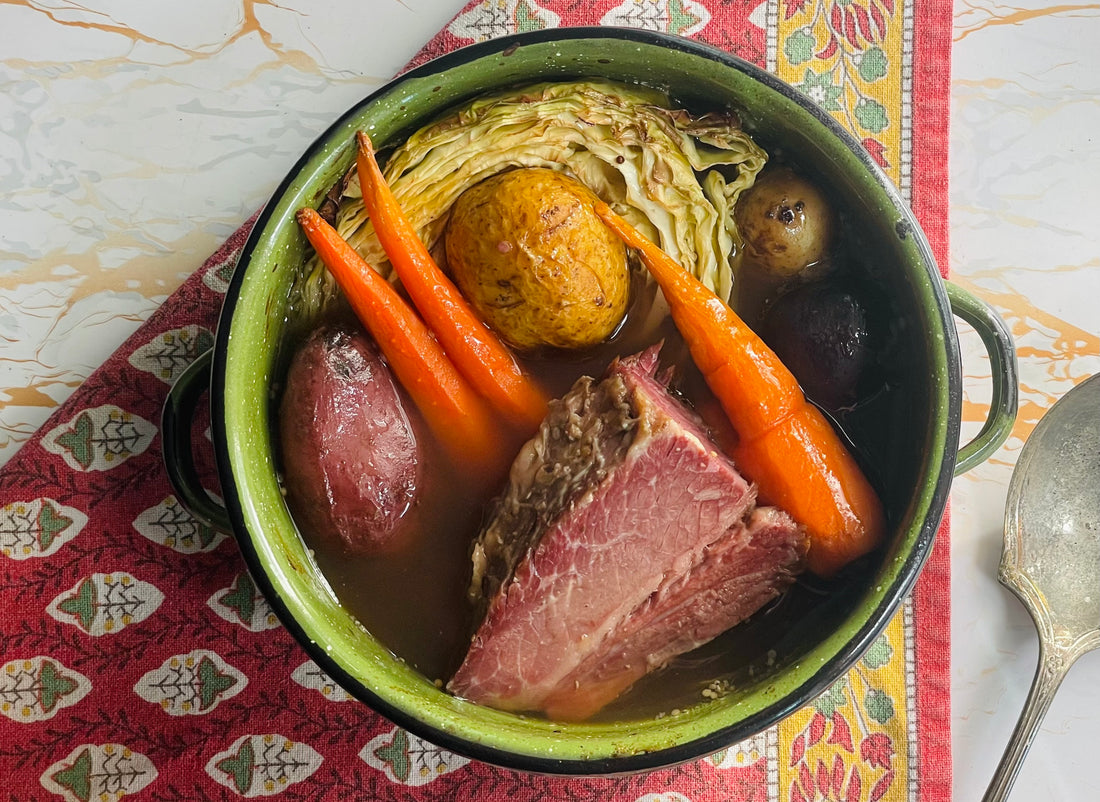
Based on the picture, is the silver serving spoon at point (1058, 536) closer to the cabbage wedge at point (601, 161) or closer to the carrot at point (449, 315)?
the cabbage wedge at point (601, 161)

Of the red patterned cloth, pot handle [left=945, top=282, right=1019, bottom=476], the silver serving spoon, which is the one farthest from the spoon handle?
the red patterned cloth

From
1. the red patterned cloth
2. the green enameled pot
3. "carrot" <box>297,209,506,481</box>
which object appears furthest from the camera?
the red patterned cloth

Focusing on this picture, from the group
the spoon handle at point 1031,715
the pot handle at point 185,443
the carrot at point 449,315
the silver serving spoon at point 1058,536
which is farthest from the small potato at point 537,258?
the spoon handle at point 1031,715

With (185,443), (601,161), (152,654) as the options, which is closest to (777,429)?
(601,161)

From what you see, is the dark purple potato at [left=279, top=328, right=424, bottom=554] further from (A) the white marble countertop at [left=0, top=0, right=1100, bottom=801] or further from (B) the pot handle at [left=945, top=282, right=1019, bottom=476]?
(B) the pot handle at [left=945, top=282, right=1019, bottom=476]

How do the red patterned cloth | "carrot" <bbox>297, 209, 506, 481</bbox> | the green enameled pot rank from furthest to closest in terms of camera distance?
the red patterned cloth
"carrot" <bbox>297, 209, 506, 481</bbox>
the green enameled pot

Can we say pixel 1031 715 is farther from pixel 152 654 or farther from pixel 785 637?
pixel 152 654
